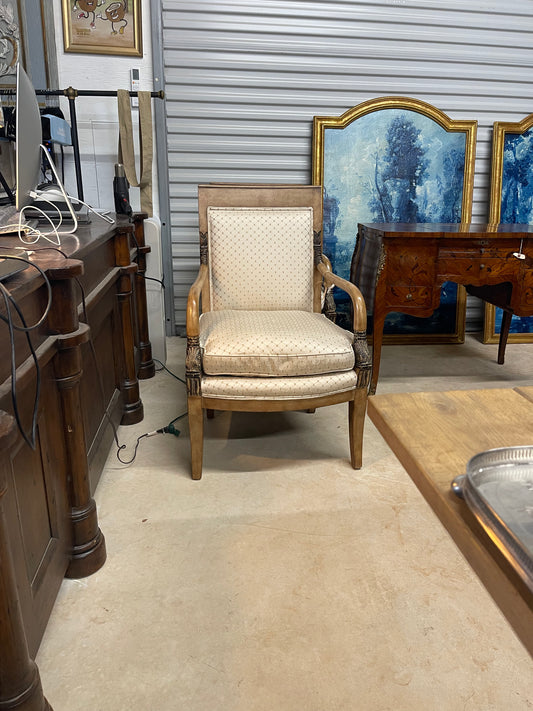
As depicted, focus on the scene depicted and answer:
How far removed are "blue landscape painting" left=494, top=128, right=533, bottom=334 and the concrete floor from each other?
7.53 feet

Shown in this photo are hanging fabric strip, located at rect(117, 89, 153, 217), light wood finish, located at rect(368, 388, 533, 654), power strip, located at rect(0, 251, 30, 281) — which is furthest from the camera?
hanging fabric strip, located at rect(117, 89, 153, 217)

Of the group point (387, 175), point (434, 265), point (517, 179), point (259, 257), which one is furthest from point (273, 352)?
point (517, 179)

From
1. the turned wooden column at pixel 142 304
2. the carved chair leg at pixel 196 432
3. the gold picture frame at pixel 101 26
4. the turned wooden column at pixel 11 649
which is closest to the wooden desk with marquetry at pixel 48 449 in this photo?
the turned wooden column at pixel 11 649

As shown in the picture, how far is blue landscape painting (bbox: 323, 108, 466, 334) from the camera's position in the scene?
11.2 feet

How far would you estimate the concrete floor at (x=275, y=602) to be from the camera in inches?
45.1

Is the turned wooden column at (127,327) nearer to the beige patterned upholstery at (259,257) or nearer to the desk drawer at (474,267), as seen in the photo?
the beige patterned upholstery at (259,257)

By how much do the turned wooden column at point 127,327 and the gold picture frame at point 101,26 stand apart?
152 centimetres

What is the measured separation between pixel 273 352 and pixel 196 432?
15.5 inches

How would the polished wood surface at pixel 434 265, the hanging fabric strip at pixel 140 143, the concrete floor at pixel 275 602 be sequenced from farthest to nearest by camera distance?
the hanging fabric strip at pixel 140 143 < the polished wood surface at pixel 434 265 < the concrete floor at pixel 275 602

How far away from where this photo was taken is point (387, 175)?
11.4 ft

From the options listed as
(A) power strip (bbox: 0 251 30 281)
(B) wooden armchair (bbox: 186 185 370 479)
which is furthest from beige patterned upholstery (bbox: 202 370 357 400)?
(A) power strip (bbox: 0 251 30 281)

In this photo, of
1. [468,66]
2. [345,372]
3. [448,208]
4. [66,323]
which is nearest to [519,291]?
[448,208]

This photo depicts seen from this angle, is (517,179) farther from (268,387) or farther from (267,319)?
(268,387)

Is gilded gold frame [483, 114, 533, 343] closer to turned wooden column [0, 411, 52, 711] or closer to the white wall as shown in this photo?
the white wall
